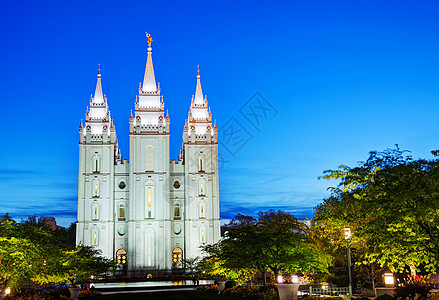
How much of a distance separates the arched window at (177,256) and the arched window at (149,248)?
136 inches

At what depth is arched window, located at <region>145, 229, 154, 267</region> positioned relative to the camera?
68188mm

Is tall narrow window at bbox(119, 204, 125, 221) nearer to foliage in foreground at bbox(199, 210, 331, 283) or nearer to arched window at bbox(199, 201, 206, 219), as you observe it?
arched window at bbox(199, 201, 206, 219)

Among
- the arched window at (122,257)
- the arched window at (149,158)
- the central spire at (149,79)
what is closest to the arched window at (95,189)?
the arched window at (149,158)

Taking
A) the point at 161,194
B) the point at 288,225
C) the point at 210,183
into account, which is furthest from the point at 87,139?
the point at 288,225

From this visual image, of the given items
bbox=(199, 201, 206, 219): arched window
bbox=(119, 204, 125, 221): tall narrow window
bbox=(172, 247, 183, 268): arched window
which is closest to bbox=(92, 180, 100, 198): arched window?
bbox=(119, 204, 125, 221): tall narrow window

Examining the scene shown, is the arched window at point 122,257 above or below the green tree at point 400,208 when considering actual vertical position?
below

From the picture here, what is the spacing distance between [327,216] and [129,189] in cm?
5644

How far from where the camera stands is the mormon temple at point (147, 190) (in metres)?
69.0

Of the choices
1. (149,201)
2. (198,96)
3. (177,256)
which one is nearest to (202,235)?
(177,256)

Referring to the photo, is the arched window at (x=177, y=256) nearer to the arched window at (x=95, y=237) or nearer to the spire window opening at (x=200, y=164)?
the arched window at (x=95, y=237)

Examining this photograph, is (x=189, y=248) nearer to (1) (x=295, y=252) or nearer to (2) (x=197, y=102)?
(2) (x=197, y=102)

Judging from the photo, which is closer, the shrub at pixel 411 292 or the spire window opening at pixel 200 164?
the shrub at pixel 411 292

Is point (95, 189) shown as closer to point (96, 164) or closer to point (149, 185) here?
point (96, 164)

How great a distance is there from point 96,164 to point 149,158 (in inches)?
309
